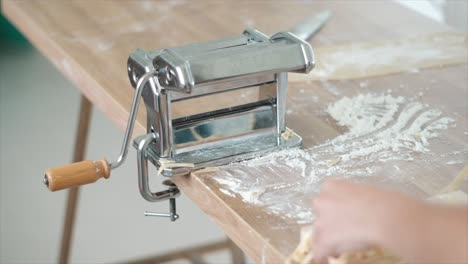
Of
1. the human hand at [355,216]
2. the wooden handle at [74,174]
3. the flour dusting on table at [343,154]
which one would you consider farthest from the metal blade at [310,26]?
the human hand at [355,216]

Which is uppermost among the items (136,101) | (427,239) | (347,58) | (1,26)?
(1,26)

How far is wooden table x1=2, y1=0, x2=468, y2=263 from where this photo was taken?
996 mm

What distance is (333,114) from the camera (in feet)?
4.10

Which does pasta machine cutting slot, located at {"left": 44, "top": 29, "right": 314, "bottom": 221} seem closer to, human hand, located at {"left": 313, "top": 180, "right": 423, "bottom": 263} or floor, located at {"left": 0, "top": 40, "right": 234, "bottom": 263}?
human hand, located at {"left": 313, "top": 180, "right": 423, "bottom": 263}

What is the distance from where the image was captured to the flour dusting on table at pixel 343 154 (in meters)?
1.01

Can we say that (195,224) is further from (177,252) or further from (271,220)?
(271,220)

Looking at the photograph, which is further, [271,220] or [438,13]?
[438,13]

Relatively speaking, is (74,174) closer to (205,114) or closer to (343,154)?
(205,114)

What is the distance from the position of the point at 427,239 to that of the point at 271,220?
1.01ft

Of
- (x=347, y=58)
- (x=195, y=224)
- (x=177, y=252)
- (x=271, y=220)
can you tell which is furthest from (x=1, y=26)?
(x=271, y=220)

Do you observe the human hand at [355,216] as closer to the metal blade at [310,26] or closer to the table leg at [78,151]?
the metal blade at [310,26]

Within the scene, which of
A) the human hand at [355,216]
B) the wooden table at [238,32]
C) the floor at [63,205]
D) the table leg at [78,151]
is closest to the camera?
the human hand at [355,216]

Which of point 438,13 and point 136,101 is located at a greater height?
point 438,13

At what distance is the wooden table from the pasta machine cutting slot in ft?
0.14
